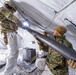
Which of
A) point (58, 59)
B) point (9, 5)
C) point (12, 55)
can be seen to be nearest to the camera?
point (58, 59)

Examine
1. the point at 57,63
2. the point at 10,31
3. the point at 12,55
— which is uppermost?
the point at 57,63

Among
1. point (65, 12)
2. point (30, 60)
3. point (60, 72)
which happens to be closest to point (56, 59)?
point (60, 72)

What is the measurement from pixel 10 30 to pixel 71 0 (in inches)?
43.4

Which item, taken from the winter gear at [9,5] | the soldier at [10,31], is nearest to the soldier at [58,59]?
the soldier at [10,31]

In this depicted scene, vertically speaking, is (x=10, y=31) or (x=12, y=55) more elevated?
(x=10, y=31)

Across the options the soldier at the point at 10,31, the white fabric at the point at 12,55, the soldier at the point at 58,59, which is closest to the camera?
the soldier at the point at 58,59

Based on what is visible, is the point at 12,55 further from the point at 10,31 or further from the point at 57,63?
the point at 57,63

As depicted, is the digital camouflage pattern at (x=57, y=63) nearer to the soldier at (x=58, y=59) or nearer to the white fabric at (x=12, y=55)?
the soldier at (x=58, y=59)

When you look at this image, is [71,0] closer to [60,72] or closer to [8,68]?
[60,72]

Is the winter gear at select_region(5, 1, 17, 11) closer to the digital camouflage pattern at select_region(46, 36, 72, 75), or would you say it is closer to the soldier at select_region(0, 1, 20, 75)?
the soldier at select_region(0, 1, 20, 75)

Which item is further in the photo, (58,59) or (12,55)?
(12,55)

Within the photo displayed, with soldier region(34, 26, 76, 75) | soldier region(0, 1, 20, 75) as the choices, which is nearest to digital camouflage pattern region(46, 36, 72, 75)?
soldier region(34, 26, 76, 75)

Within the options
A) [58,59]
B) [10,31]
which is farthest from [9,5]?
[58,59]

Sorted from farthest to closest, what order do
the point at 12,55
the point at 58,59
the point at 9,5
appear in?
the point at 12,55 < the point at 9,5 < the point at 58,59
